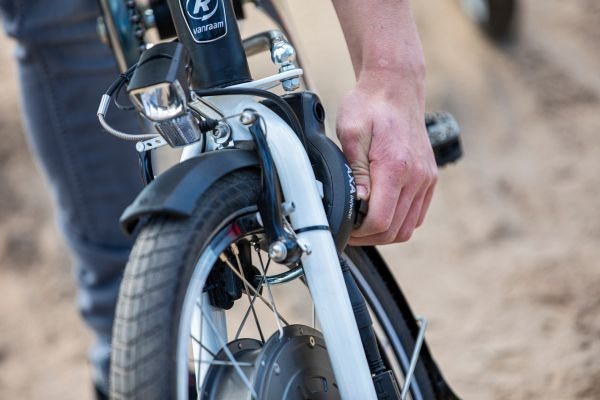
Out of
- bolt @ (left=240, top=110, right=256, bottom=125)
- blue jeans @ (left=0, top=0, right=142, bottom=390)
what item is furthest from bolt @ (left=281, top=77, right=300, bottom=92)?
blue jeans @ (left=0, top=0, right=142, bottom=390)

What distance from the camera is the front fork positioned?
2.85ft

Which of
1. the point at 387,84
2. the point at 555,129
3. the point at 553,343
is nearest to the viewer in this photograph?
the point at 387,84

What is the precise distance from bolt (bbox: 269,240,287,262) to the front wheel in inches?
1.4

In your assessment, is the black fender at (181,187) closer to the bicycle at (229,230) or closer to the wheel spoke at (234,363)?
the bicycle at (229,230)

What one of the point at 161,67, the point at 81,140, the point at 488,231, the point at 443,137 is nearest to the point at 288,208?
the point at 161,67

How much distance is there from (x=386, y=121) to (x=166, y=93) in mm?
299

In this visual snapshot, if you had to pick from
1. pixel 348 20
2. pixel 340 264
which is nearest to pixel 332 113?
pixel 348 20

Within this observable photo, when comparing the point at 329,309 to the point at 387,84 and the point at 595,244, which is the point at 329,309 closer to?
the point at 387,84

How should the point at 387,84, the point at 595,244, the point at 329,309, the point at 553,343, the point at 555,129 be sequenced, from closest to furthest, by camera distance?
the point at 329,309 → the point at 387,84 → the point at 553,343 → the point at 595,244 → the point at 555,129

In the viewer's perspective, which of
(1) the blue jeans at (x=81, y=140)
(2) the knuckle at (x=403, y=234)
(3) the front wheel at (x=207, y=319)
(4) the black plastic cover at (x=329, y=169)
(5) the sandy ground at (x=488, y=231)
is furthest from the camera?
(5) the sandy ground at (x=488, y=231)

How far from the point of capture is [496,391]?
1.66 meters

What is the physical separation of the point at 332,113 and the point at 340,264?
1.90 meters

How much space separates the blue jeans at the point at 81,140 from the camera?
1547 millimetres

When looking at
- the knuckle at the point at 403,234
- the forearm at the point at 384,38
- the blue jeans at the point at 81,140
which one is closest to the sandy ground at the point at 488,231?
the blue jeans at the point at 81,140
